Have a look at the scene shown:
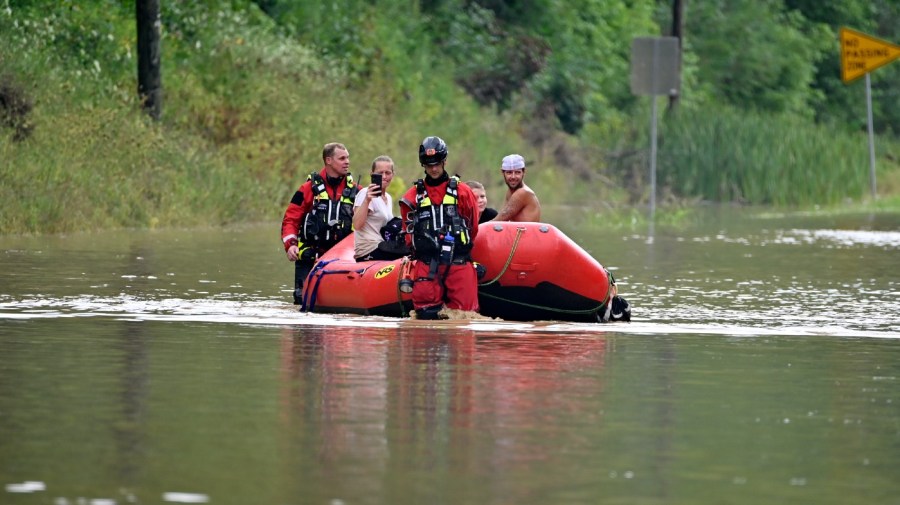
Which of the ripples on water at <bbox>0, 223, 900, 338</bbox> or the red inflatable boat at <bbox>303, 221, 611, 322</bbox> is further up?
the red inflatable boat at <bbox>303, 221, 611, 322</bbox>

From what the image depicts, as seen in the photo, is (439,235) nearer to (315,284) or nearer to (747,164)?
(315,284)

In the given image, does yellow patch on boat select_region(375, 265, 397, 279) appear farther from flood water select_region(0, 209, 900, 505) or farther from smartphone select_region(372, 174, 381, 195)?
smartphone select_region(372, 174, 381, 195)

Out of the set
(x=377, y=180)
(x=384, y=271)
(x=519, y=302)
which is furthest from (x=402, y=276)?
(x=519, y=302)

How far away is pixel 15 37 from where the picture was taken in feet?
105

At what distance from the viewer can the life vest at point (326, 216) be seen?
1784 centimetres

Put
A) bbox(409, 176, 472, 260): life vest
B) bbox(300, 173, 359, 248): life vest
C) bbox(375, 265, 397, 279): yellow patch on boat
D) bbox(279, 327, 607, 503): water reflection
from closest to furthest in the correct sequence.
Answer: bbox(279, 327, 607, 503): water reflection → bbox(409, 176, 472, 260): life vest → bbox(375, 265, 397, 279): yellow patch on boat → bbox(300, 173, 359, 248): life vest

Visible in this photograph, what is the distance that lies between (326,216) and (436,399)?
280 inches

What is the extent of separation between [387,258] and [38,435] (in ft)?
26.0

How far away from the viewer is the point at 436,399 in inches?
430

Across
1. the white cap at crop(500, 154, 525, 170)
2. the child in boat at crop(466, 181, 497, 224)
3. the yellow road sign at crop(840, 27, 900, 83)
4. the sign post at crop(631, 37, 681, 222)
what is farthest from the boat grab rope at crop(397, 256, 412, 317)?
the yellow road sign at crop(840, 27, 900, 83)

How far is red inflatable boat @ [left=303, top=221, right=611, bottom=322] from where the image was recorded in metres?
16.4

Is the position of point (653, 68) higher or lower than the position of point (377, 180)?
higher

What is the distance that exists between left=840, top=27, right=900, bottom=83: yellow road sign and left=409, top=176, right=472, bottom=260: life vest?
35.3m

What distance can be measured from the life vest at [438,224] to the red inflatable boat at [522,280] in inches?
19.6
